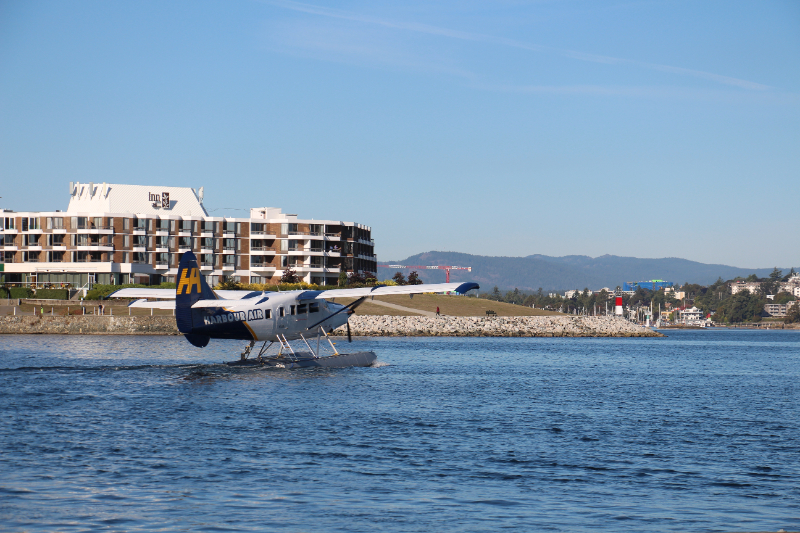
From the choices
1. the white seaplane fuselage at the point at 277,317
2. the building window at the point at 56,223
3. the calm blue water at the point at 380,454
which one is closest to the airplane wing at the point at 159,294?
the white seaplane fuselage at the point at 277,317

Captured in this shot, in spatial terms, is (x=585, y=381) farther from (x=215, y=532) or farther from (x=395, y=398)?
(x=215, y=532)

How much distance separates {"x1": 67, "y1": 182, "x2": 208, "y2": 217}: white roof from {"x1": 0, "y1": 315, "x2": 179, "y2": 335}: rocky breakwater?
47.4 m

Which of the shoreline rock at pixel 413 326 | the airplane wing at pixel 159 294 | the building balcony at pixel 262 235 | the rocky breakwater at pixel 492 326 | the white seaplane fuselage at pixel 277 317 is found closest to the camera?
the white seaplane fuselage at pixel 277 317

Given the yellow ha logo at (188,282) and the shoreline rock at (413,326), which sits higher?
the yellow ha logo at (188,282)

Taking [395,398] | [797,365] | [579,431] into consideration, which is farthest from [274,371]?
[797,365]

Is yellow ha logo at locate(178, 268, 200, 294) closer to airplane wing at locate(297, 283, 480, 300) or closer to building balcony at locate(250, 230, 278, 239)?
airplane wing at locate(297, 283, 480, 300)

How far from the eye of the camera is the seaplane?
122 ft

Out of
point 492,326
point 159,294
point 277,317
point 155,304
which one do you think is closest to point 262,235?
point 492,326

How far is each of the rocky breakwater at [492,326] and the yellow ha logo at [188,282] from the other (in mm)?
51309

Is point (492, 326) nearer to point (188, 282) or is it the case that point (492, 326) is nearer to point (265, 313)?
point (265, 313)

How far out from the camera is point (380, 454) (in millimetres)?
20219

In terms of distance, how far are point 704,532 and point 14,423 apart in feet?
61.4

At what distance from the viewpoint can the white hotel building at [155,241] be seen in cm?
12100

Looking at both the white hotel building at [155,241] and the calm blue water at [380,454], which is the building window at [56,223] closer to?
the white hotel building at [155,241]
